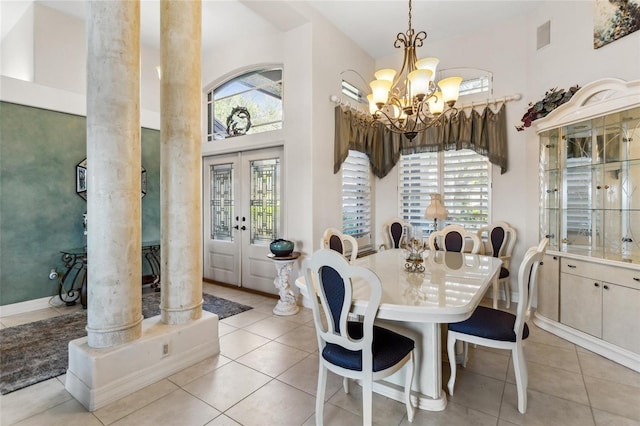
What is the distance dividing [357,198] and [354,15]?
2.59 m

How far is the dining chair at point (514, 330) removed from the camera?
6.62 ft

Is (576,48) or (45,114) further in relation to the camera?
(45,114)

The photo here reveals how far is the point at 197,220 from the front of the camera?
2.78 m

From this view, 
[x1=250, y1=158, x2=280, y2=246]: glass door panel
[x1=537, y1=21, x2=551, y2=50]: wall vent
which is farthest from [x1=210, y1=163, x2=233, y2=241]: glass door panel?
[x1=537, y1=21, x2=551, y2=50]: wall vent

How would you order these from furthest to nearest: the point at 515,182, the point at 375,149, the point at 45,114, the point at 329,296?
the point at 375,149 → the point at 515,182 → the point at 45,114 → the point at 329,296

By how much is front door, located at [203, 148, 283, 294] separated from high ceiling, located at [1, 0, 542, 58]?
1.78 meters

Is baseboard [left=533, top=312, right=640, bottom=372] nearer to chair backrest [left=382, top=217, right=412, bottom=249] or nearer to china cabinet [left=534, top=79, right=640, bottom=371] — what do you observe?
china cabinet [left=534, top=79, right=640, bottom=371]

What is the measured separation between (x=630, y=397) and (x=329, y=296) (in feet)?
7.54

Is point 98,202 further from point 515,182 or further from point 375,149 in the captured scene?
point 515,182

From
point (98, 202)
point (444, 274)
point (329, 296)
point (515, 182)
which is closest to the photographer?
point (329, 296)

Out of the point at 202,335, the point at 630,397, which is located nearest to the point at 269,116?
the point at 202,335

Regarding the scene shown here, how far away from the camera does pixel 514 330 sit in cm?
208

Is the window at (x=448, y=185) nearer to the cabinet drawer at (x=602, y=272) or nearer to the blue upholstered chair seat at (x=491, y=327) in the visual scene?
the cabinet drawer at (x=602, y=272)

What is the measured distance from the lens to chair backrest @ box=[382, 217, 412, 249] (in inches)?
199
